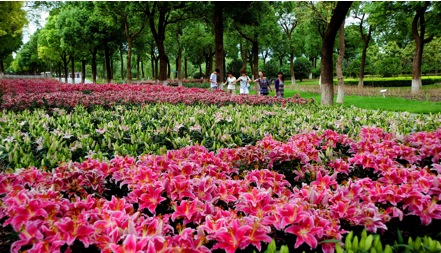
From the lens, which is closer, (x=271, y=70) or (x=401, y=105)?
(x=401, y=105)

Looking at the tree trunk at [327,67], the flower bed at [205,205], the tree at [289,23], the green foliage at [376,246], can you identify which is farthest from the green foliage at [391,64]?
the green foliage at [376,246]

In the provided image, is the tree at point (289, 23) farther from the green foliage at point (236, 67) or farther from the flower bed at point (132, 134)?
the flower bed at point (132, 134)

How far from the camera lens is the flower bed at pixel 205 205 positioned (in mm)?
1663

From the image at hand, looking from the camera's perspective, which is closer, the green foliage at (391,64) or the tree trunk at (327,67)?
the tree trunk at (327,67)

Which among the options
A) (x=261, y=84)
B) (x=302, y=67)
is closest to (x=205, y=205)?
(x=261, y=84)

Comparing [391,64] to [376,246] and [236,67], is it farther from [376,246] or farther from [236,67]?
[376,246]

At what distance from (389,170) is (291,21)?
39887mm

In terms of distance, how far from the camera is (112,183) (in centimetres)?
274

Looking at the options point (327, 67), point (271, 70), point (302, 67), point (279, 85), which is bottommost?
point (279, 85)

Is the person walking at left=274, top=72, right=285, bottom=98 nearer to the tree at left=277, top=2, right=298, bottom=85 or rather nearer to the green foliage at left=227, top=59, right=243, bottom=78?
the tree at left=277, top=2, right=298, bottom=85

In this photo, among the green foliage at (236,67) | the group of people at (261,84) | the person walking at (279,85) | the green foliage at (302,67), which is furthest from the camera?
the green foliage at (302,67)

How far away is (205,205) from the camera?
6.49 feet

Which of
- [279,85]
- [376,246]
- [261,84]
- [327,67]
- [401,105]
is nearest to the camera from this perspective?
[376,246]

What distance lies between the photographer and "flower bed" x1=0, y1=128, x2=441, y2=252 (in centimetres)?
166
